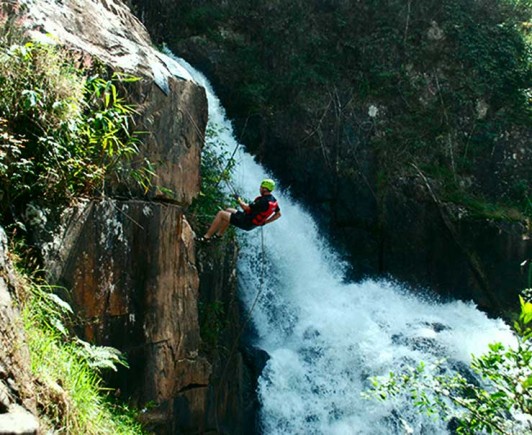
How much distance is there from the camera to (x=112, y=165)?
4.96 metres

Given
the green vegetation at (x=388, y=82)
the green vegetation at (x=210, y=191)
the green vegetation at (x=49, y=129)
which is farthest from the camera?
the green vegetation at (x=388, y=82)

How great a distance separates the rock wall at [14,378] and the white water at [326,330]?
198 inches

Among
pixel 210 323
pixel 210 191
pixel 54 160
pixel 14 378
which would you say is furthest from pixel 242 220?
pixel 14 378

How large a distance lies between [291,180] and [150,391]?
8064mm

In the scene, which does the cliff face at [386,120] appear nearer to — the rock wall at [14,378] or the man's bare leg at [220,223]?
the man's bare leg at [220,223]

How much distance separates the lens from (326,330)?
987 cm

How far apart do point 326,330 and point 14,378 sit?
7.79 meters

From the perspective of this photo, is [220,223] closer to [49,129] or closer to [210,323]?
[210,323]

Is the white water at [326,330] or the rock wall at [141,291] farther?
the white water at [326,330]

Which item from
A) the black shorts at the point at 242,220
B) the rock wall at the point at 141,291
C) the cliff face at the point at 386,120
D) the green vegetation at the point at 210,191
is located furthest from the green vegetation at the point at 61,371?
the cliff face at the point at 386,120

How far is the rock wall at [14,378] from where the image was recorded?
2.24 metres

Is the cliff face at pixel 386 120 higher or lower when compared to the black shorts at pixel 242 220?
higher

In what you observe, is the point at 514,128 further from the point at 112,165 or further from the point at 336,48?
the point at 112,165

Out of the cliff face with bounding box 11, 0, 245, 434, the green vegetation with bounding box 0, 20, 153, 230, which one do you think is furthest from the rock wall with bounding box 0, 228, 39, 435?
the cliff face with bounding box 11, 0, 245, 434
